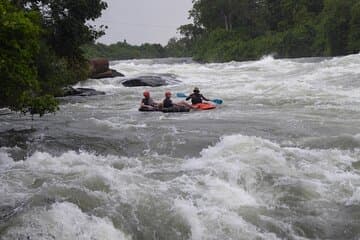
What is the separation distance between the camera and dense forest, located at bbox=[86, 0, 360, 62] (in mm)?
41562

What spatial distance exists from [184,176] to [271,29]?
5314cm

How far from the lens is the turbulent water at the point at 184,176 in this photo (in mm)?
5996

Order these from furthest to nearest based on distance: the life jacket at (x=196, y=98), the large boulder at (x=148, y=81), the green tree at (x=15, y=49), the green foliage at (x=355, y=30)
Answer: the green foliage at (x=355, y=30), the large boulder at (x=148, y=81), the life jacket at (x=196, y=98), the green tree at (x=15, y=49)

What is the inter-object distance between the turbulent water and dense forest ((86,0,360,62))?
29.4 meters

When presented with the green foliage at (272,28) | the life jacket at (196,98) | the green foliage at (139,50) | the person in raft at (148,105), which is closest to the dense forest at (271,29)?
the green foliage at (272,28)

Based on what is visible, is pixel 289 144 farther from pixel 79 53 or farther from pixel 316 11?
pixel 316 11

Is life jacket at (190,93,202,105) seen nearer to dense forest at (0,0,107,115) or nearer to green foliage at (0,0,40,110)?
dense forest at (0,0,107,115)

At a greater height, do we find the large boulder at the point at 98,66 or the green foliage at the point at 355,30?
the green foliage at the point at 355,30

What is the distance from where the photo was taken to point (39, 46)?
9492mm

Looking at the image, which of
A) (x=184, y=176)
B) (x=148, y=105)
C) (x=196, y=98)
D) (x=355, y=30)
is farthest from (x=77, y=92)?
(x=355, y=30)

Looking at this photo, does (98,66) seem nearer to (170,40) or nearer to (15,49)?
(15,49)

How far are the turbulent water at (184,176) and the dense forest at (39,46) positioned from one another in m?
0.96

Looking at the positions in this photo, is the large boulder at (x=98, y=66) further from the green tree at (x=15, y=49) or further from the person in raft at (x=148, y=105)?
the green tree at (x=15, y=49)

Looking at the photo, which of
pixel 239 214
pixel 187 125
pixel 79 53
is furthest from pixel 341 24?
pixel 239 214
